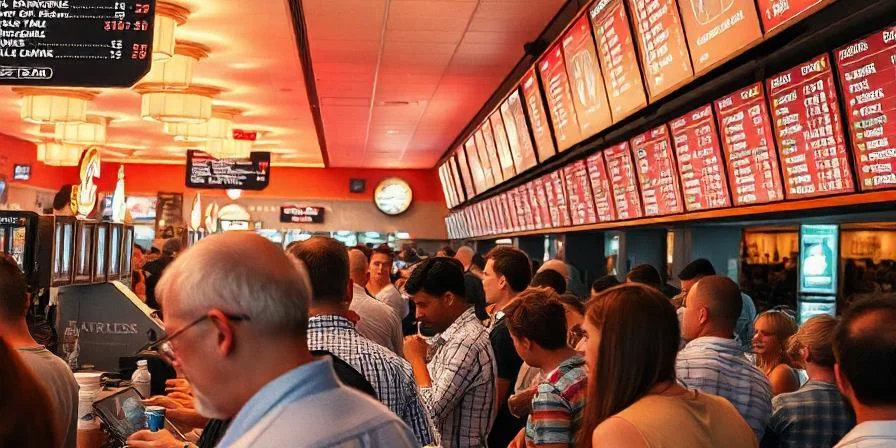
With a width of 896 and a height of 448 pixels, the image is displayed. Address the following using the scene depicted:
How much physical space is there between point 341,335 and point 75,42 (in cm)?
297

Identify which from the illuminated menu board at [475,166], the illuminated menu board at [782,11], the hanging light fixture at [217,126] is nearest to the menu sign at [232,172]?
the hanging light fixture at [217,126]

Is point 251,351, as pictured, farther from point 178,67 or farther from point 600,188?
point 178,67

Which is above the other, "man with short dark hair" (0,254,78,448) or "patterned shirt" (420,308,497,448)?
"man with short dark hair" (0,254,78,448)

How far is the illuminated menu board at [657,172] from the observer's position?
625 cm

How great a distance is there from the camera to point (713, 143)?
551 centimetres

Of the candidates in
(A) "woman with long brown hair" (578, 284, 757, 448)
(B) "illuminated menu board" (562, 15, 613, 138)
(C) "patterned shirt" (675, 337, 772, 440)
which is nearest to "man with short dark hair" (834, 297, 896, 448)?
(A) "woman with long brown hair" (578, 284, 757, 448)

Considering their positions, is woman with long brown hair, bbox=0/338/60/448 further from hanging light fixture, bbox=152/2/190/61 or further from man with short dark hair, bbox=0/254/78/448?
hanging light fixture, bbox=152/2/190/61

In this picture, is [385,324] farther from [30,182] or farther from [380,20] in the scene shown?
[30,182]

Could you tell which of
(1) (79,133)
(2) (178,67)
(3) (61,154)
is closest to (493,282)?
(2) (178,67)

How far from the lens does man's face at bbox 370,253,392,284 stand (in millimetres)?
8695

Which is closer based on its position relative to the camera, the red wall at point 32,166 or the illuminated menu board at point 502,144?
the illuminated menu board at point 502,144

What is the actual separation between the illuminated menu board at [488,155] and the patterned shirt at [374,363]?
28.6 ft

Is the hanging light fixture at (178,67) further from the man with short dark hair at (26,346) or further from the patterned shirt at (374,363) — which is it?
the patterned shirt at (374,363)

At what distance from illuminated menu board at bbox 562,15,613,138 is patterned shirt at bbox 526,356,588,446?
372cm
